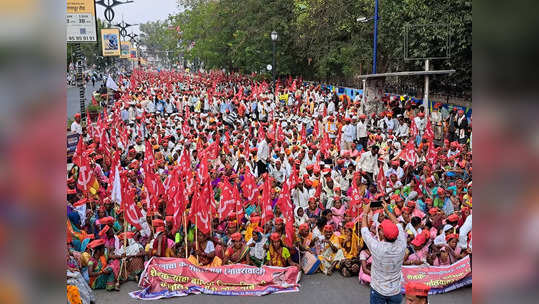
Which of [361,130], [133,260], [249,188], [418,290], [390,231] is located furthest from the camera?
[361,130]

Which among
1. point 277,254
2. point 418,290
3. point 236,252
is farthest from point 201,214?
point 418,290

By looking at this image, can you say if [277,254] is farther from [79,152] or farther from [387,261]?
[79,152]

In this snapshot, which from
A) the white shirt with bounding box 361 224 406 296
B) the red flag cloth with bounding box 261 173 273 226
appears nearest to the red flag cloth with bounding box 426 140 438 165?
the red flag cloth with bounding box 261 173 273 226

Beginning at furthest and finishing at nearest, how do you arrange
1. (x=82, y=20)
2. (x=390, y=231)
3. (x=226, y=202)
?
(x=82, y=20)
(x=226, y=202)
(x=390, y=231)

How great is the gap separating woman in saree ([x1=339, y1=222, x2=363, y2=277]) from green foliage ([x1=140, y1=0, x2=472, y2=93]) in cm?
1125

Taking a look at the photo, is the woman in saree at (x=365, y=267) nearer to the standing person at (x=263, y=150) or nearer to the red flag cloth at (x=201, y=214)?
the red flag cloth at (x=201, y=214)

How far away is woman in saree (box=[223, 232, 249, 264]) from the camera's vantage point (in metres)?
7.01

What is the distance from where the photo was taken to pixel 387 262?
4391 mm

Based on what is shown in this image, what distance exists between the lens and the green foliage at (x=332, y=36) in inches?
710

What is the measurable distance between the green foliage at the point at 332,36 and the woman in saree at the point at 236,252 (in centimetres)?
1241

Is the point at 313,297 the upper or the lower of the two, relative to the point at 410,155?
lower

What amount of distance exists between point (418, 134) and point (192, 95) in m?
13.9

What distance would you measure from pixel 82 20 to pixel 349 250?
45.8 ft
